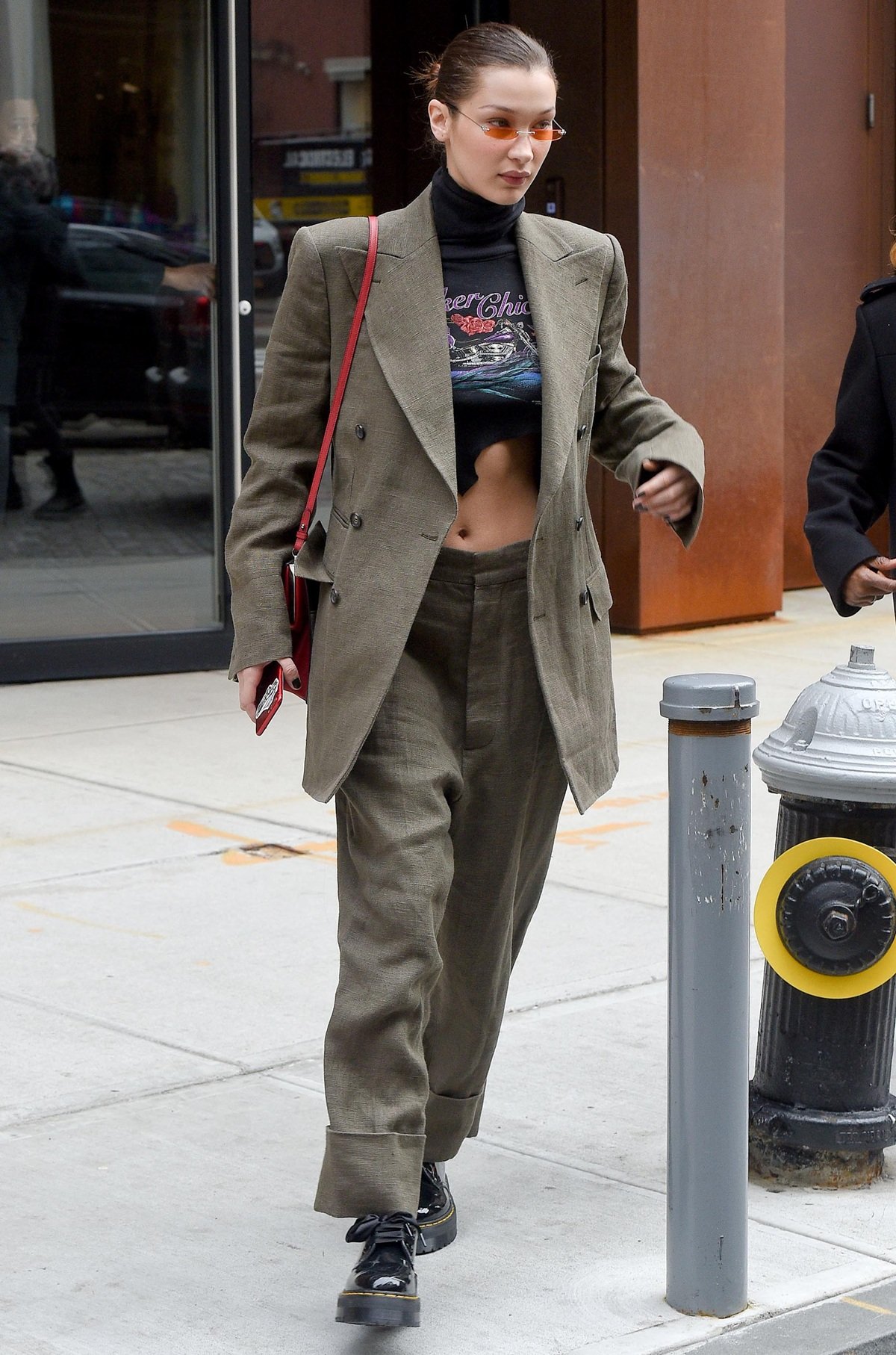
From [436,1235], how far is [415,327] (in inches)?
59.9

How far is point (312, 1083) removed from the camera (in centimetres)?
419

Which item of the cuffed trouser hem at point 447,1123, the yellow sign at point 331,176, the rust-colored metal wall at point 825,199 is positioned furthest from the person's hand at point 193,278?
the cuffed trouser hem at point 447,1123

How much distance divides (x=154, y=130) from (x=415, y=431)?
5934 mm

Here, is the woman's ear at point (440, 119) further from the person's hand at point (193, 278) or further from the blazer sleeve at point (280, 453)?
the person's hand at point (193, 278)

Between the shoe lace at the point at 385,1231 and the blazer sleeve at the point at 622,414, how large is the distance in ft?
3.92

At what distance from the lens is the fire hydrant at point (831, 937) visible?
3.63 m

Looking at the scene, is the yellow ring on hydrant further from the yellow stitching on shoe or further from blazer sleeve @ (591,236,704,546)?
the yellow stitching on shoe

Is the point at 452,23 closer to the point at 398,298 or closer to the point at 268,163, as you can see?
the point at 268,163

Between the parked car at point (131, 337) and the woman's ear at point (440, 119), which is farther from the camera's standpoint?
the parked car at point (131, 337)

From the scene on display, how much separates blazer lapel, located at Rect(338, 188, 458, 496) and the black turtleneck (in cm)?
3

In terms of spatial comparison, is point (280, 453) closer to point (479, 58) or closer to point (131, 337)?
point (479, 58)

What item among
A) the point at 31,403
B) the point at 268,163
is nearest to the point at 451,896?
the point at 31,403

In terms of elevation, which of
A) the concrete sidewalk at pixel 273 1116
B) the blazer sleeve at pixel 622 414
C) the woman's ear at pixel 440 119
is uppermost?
the woman's ear at pixel 440 119

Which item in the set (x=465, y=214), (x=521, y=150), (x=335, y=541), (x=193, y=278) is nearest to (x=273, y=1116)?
(x=335, y=541)
